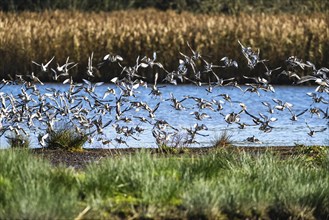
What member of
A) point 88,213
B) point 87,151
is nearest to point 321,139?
point 87,151

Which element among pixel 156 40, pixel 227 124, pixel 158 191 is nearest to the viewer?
pixel 158 191

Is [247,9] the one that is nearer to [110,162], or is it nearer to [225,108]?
[225,108]

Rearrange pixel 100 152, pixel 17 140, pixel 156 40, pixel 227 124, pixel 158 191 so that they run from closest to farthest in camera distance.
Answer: pixel 158 191
pixel 100 152
pixel 17 140
pixel 227 124
pixel 156 40

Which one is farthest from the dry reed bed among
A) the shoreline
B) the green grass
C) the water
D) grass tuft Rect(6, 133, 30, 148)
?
the green grass

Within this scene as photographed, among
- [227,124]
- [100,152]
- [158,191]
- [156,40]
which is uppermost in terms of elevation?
[158,191]

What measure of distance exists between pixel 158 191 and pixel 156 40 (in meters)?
20.5

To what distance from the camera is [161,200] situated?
848cm

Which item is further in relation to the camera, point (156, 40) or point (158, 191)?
point (156, 40)

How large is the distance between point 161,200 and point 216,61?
65.2 ft

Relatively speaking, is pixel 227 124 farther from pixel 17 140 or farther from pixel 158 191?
pixel 158 191

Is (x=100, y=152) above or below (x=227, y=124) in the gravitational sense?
above

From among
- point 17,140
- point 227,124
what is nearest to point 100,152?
point 17,140

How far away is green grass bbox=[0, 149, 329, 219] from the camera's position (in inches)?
317

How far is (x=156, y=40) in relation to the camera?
28.9 m
